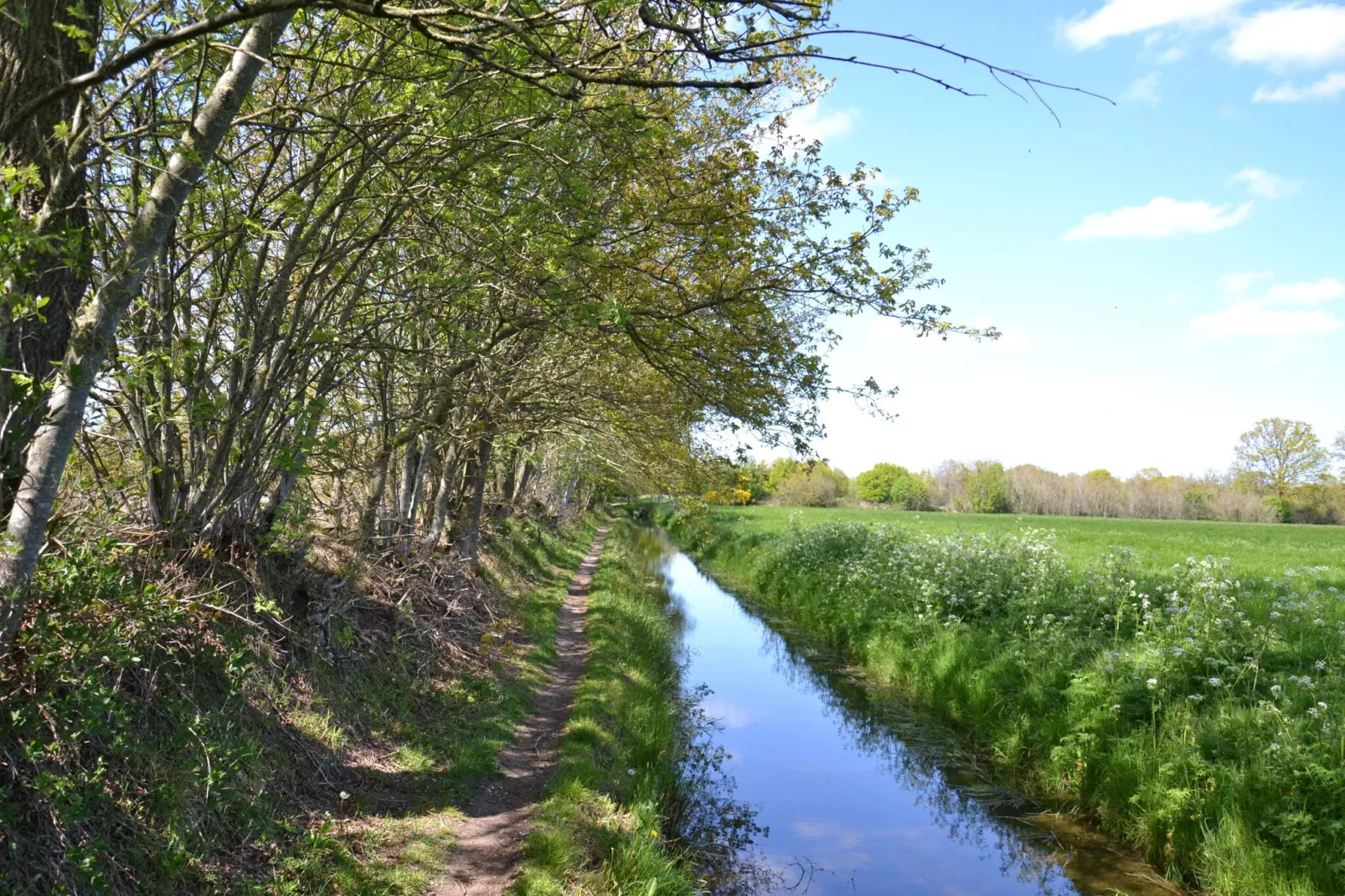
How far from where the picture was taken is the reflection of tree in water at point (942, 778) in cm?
770

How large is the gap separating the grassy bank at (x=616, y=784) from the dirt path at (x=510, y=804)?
0.60ft

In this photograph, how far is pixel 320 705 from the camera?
6836 millimetres

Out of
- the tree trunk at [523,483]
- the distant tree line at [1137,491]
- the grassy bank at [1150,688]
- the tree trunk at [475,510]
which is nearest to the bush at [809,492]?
the distant tree line at [1137,491]

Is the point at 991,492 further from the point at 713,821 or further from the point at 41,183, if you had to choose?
the point at 41,183

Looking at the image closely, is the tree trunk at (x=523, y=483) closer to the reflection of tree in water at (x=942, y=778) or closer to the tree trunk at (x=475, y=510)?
the tree trunk at (x=475, y=510)

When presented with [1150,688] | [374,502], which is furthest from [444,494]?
[1150,688]

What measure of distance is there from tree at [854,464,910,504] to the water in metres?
110

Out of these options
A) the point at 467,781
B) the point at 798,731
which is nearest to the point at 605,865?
the point at 467,781

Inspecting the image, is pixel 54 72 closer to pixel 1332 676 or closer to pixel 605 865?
pixel 605 865

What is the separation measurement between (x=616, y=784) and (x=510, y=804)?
1.04 m

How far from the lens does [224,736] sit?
5.16m

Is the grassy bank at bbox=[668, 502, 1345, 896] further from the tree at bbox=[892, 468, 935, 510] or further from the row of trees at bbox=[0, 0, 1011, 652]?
the tree at bbox=[892, 468, 935, 510]

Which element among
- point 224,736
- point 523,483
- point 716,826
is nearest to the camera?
point 224,736

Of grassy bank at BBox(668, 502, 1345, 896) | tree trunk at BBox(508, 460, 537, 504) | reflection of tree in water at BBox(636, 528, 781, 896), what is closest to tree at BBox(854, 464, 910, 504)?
tree trunk at BBox(508, 460, 537, 504)
